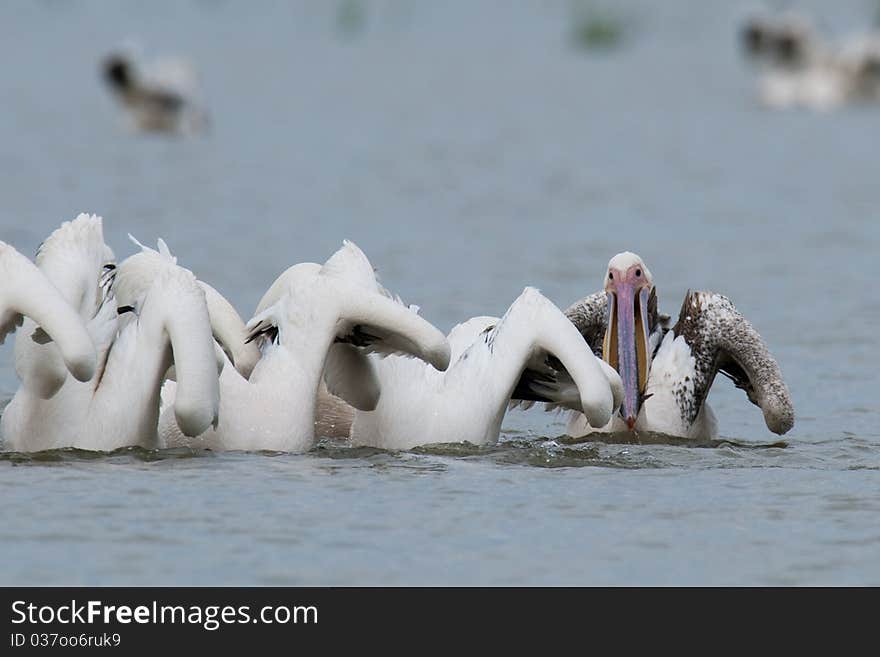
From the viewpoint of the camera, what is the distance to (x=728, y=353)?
31.6 ft

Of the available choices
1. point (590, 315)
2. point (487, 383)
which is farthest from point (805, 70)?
point (487, 383)

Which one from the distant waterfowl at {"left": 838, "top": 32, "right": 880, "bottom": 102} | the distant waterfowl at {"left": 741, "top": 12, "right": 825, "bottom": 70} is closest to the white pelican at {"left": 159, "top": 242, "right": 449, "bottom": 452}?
the distant waterfowl at {"left": 741, "top": 12, "right": 825, "bottom": 70}

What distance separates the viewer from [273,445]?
8.44 meters

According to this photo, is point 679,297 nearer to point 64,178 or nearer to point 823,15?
point 64,178

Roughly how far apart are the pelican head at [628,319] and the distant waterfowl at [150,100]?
16.1 metres

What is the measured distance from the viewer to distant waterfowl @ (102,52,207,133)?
25266 millimetres

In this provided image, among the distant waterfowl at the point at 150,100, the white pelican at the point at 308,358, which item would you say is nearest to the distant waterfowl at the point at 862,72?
the distant waterfowl at the point at 150,100

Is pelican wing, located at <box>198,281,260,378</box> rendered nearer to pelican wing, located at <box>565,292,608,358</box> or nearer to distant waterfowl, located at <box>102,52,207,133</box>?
pelican wing, located at <box>565,292,608,358</box>

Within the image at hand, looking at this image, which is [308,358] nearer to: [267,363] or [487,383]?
[267,363]

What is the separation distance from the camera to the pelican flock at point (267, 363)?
314 inches

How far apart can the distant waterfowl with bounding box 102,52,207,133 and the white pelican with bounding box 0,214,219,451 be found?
1682 cm

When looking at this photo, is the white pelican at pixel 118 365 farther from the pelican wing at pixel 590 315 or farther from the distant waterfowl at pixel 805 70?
the distant waterfowl at pixel 805 70

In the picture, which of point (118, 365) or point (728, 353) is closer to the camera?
point (118, 365)

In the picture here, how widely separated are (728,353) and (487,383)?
1.45m
